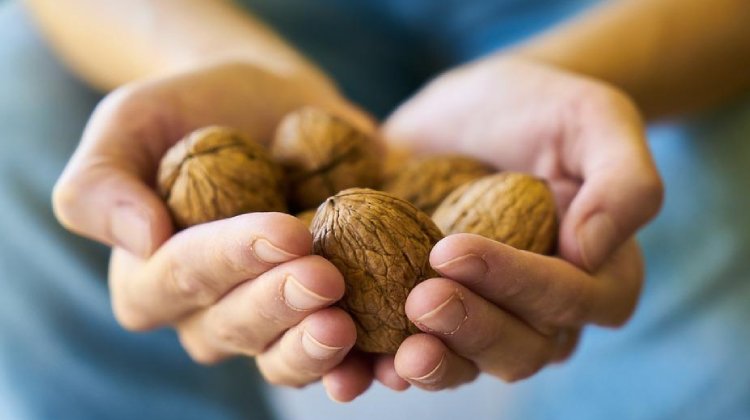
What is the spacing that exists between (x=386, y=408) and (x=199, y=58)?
72 centimetres

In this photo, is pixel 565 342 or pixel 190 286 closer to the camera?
pixel 190 286

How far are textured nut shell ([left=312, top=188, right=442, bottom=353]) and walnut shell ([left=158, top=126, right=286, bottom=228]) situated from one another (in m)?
0.16

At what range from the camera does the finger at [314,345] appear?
2.08ft

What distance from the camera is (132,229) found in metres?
0.80

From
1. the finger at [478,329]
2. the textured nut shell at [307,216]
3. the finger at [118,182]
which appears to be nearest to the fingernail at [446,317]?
the finger at [478,329]

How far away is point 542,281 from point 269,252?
0.87ft

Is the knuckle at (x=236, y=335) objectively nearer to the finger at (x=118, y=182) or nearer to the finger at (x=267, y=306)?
the finger at (x=267, y=306)

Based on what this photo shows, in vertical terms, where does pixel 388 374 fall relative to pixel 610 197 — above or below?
below

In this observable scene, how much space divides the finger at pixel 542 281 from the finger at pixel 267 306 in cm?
9

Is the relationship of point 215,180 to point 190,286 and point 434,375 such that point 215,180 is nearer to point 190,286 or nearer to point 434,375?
point 190,286

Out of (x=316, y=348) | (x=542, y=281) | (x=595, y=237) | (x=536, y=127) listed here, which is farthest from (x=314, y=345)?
(x=536, y=127)

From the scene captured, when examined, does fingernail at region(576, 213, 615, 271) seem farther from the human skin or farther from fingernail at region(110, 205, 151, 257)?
fingernail at region(110, 205, 151, 257)

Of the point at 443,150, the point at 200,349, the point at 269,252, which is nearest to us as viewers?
the point at 269,252

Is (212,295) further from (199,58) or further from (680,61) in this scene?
(680,61)
